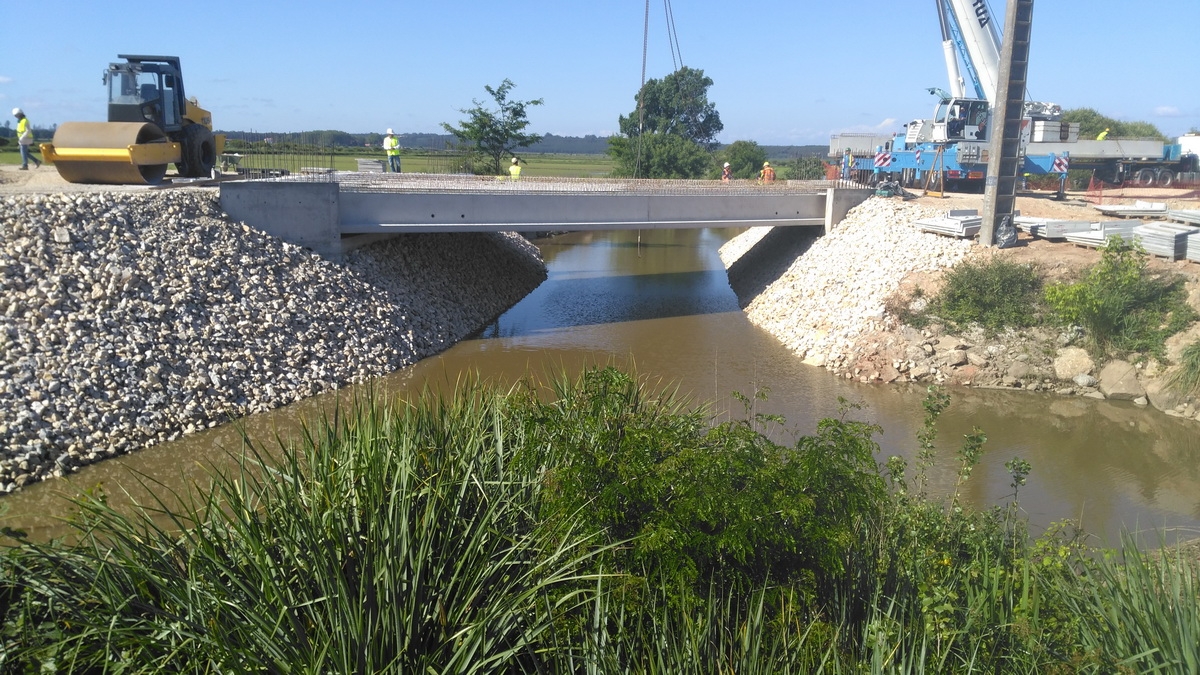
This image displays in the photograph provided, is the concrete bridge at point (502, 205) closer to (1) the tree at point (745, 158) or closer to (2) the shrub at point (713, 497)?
(2) the shrub at point (713, 497)

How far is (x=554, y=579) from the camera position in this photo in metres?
4.23

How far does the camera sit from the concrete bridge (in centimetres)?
1761

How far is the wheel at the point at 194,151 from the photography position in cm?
1995

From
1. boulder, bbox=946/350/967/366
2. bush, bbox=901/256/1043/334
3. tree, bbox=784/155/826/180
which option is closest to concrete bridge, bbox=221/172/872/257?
bush, bbox=901/256/1043/334

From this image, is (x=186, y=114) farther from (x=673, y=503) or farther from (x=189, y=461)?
(x=673, y=503)

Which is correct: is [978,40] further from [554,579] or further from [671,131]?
[671,131]

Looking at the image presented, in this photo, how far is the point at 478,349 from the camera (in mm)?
18562

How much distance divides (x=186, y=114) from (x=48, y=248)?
7291 mm

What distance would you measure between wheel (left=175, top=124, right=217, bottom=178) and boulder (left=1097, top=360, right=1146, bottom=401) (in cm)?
2108

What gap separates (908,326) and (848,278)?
3.01 metres

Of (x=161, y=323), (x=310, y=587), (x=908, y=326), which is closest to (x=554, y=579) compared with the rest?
(x=310, y=587)

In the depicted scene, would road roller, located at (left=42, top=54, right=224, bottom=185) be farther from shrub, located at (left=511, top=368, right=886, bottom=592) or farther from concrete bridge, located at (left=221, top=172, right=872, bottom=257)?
shrub, located at (left=511, top=368, right=886, bottom=592)

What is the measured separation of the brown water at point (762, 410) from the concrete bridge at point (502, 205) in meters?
2.73

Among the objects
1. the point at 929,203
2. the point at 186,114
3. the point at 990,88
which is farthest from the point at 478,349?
the point at 990,88
